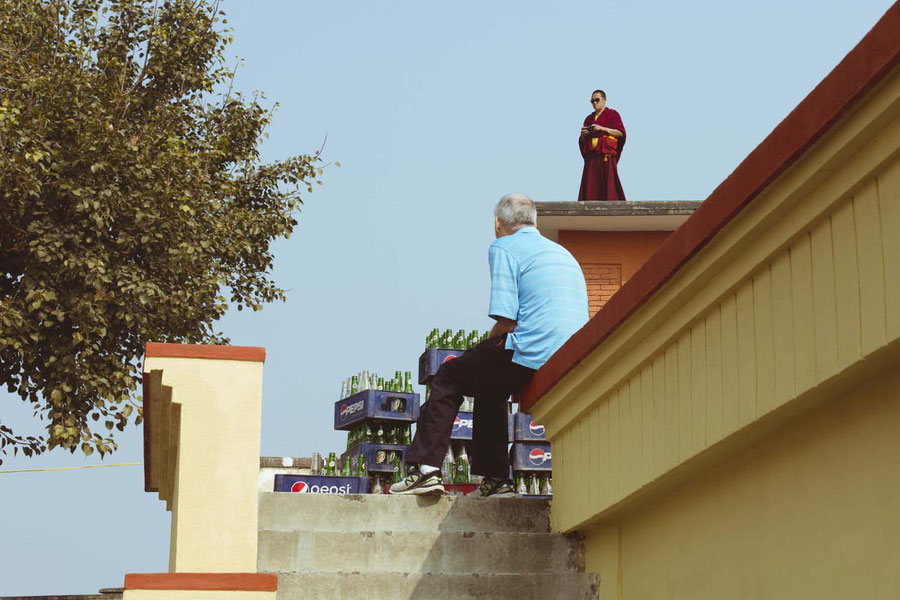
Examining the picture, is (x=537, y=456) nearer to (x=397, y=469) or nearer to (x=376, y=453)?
(x=397, y=469)

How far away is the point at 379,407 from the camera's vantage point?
55.3ft

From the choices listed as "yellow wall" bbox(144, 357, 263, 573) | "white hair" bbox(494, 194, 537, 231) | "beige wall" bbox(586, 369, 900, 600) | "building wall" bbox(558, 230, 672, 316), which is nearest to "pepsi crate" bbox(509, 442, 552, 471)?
"building wall" bbox(558, 230, 672, 316)

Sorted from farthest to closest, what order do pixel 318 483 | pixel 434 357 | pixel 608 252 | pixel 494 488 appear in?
pixel 608 252
pixel 434 357
pixel 318 483
pixel 494 488

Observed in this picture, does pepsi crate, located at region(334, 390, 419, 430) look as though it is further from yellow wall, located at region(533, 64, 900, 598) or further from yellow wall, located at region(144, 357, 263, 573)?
yellow wall, located at region(533, 64, 900, 598)

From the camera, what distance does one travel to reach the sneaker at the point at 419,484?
6.06 m

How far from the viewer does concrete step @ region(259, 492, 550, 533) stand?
A: 5.81 metres

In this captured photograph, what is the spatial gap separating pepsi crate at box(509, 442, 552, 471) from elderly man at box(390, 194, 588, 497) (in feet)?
29.9

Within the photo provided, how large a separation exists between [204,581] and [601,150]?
42.3ft

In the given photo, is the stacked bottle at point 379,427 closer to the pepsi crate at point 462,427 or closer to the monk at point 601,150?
the pepsi crate at point 462,427

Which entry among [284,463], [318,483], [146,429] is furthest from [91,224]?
[284,463]

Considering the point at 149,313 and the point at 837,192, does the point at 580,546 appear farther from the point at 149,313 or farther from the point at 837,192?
the point at 149,313

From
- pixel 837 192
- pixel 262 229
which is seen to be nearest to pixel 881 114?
pixel 837 192

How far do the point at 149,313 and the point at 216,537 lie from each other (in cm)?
1087

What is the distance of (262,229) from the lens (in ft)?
57.8
